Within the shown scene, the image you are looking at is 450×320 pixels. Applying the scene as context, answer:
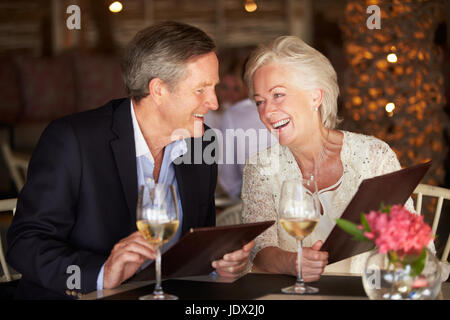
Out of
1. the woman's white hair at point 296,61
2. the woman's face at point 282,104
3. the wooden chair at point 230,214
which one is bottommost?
the wooden chair at point 230,214

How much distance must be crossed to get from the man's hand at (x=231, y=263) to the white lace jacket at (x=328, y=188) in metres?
0.53

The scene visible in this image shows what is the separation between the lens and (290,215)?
1437 mm

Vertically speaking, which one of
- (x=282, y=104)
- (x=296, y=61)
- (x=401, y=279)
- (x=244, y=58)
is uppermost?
(x=244, y=58)

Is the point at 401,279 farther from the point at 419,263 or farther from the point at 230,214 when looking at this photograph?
the point at 230,214

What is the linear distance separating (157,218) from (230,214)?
68.7 inches

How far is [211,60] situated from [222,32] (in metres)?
5.50

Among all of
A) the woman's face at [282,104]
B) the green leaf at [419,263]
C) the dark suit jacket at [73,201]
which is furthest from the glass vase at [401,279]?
the woman's face at [282,104]

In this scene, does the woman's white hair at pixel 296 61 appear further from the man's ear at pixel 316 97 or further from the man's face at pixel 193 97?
the man's face at pixel 193 97

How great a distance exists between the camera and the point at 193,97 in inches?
76.0

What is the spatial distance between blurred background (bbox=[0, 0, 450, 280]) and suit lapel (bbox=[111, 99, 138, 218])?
1.54 metres

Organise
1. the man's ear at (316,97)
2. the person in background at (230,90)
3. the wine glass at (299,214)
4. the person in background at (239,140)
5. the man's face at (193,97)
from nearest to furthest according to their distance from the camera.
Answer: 1. the wine glass at (299,214)
2. the man's face at (193,97)
3. the man's ear at (316,97)
4. the person in background at (239,140)
5. the person in background at (230,90)

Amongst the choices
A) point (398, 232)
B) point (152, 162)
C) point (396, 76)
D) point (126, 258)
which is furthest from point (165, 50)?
point (396, 76)

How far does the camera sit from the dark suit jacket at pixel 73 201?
164 centimetres

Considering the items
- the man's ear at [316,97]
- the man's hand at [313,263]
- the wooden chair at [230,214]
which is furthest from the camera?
the wooden chair at [230,214]
